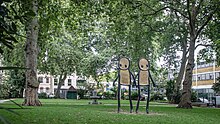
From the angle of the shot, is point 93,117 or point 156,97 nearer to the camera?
point 93,117

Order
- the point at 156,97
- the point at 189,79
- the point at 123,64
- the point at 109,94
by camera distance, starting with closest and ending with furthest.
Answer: the point at 123,64, the point at 189,79, the point at 156,97, the point at 109,94

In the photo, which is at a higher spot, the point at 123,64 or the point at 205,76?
the point at 205,76

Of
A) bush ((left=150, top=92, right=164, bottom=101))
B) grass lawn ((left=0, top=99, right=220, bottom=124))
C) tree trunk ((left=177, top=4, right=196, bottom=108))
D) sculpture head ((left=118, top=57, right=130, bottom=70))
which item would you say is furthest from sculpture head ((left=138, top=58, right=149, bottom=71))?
bush ((left=150, top=92, right=164, bottom=101))

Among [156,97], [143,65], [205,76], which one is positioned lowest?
[156,97]

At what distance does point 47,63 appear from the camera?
36.7 m

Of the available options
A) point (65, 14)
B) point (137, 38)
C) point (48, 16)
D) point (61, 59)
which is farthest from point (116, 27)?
point (61, 59)

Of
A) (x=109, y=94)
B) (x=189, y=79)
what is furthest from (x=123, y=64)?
(x=109, y=94)

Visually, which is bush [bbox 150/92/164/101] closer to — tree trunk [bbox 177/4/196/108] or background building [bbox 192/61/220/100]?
background building [bbox 192/61/220/100]

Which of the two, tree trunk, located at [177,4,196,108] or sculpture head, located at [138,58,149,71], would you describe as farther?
tree trunk, located at [177,4,196,108]

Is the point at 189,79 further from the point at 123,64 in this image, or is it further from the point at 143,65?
the point at 123,64

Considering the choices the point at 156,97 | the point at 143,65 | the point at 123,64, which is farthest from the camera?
the point at 156,97

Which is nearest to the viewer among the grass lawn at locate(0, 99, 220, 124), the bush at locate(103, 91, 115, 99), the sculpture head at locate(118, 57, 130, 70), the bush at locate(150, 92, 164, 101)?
the grass lawn at locate(0, 99, 220, 124)

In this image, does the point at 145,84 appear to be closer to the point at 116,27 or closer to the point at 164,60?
the point at 116,27

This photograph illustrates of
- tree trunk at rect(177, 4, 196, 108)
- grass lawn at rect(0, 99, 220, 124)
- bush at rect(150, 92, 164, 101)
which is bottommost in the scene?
bush at rect(150, 92, 164, 101)
